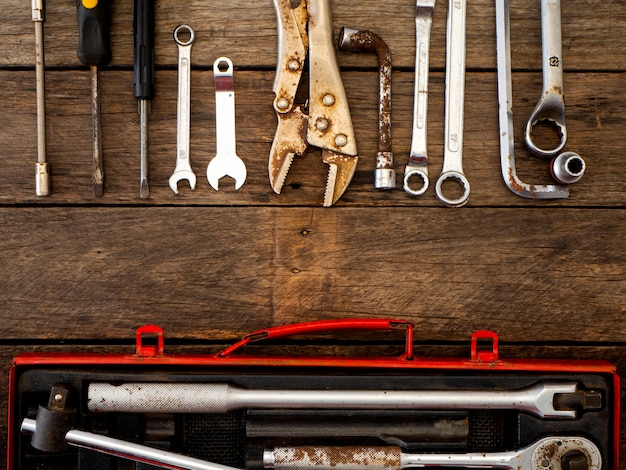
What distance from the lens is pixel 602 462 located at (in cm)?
84

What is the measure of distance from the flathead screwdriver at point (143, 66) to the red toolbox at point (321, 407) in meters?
0.27

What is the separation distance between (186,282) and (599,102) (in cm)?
69

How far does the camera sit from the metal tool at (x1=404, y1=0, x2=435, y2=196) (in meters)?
0.95

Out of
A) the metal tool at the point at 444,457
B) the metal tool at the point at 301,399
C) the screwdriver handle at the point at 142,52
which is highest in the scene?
the screwdriver handle at the point at 142,52

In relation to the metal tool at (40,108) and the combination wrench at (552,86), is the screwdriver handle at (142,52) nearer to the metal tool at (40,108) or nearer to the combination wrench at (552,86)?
the metal tool at (40,108)

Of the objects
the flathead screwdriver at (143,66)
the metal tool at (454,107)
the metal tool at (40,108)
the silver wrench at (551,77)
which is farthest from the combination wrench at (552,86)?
the metal tool at (40,108)

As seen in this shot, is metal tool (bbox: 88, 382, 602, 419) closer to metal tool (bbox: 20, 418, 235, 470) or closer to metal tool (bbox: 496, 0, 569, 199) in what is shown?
metal tool (bbox: 20, 418, 235, 470)

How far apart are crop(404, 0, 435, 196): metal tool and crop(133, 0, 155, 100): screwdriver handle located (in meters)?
0.40

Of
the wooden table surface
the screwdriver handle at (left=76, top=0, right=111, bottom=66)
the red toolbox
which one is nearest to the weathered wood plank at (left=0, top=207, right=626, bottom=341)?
the wooden table surface

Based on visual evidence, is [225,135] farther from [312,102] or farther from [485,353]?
[485,353]

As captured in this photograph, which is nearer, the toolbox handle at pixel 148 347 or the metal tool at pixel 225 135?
the toolbox handle at pixel 148 347

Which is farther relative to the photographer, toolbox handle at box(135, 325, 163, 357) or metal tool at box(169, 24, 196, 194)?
metal tool at box(169, 24, 196, 194)

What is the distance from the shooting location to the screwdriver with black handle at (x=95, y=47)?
91cm

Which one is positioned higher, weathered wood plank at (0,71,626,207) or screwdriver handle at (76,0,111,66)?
screwdriver handle at (76,0,111,66)
